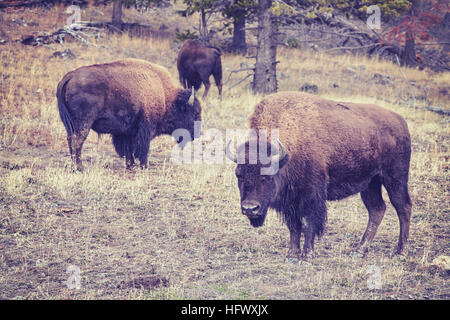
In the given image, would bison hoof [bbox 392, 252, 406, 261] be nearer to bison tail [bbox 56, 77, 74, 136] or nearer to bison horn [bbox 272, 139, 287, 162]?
bison horn [bbox 272, 139, 287, 162]

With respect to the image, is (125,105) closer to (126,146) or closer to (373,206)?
(126,146)

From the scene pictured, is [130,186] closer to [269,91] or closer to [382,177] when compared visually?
[382,177]

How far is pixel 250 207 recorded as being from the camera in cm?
493

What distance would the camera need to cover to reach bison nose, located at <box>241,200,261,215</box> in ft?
16.2

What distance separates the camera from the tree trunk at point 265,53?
49.3 ft

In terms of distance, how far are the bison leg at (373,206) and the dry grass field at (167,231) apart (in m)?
0.22

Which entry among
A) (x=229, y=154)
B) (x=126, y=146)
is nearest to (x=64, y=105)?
(x=126, y=146)

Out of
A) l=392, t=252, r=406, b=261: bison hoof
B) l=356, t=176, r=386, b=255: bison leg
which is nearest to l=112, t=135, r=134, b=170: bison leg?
l=356, t=176, r=386, b=255: bison leg

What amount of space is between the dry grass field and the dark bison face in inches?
32.1

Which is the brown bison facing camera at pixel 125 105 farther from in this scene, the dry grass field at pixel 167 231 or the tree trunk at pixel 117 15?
the tree trunk at pixel 117 15
